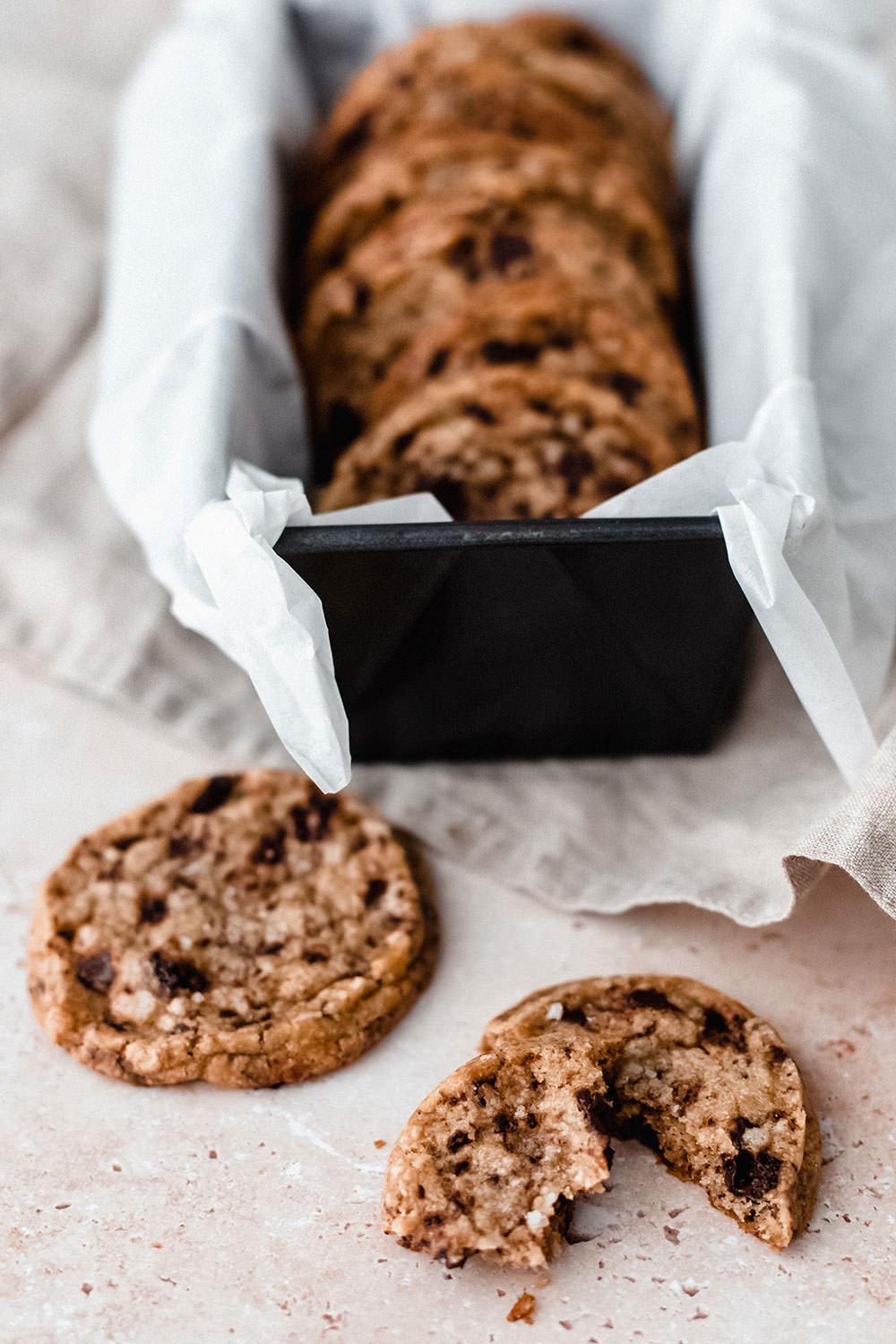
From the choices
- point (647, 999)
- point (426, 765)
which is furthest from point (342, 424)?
point (647, 999)

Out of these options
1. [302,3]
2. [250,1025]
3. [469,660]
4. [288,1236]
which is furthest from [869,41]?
[288,1236]

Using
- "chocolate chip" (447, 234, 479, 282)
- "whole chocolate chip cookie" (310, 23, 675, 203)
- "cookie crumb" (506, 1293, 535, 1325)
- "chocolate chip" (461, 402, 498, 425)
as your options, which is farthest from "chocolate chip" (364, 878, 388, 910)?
"whole chocolate chip cookie" (310, 23, 675, 203)

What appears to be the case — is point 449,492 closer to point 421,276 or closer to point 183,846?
point 421,276

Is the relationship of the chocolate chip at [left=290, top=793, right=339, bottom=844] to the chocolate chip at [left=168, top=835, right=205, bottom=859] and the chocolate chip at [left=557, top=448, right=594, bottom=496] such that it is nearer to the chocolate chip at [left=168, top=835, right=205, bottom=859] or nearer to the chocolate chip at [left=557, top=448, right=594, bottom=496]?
the chocolate chip at [left=168, top=835, right=205, bottom=859]

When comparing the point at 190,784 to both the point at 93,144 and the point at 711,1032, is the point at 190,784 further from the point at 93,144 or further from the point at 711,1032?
the point at 93,144

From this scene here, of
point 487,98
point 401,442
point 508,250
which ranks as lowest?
point 401,442

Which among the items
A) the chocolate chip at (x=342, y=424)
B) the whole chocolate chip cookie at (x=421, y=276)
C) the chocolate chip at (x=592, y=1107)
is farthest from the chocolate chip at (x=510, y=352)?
the chocolate chip at (x=592, y=1107)
